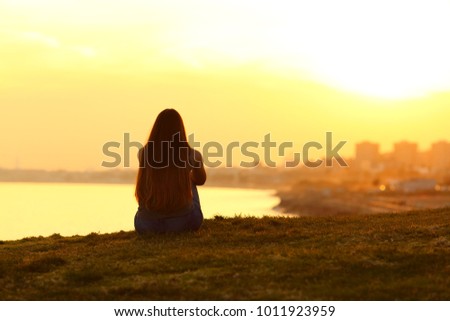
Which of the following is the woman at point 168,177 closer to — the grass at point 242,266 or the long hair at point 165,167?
the long hair at point 165,167

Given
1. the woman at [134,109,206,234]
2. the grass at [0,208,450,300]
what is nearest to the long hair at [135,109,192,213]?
the woman at [134,109,206,234]

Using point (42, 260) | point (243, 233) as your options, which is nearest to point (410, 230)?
point (243, 233)

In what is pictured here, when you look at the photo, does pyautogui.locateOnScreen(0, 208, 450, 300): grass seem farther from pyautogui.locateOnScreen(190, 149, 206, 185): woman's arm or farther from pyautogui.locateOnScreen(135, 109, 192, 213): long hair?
pyautogui.locateOnScreen(190, 149, 206, 185): woman's arm

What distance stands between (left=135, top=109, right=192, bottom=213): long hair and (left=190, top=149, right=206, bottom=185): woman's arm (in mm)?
176

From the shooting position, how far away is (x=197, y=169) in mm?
13781

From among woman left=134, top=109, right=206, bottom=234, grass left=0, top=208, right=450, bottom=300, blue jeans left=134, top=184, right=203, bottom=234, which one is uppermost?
woman left=134, top=109, right=206, bottom=234

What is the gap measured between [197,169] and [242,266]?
3.81 meters

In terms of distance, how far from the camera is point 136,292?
9.28 metres

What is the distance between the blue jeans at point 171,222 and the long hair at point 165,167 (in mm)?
250

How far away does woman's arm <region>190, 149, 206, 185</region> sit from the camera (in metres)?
13.7

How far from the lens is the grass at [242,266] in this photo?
9109 millimetres

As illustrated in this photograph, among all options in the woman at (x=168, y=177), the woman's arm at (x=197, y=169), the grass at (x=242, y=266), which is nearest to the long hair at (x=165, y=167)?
the woman at (x=168, y=177)

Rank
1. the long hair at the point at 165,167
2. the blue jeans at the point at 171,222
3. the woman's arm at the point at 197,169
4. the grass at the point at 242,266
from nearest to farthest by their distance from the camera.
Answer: the grass at the point at 242,266, the long hair at the point at 165,167, the woman's arm at the point at 197,169, the blue jeans at the point at 171,222
